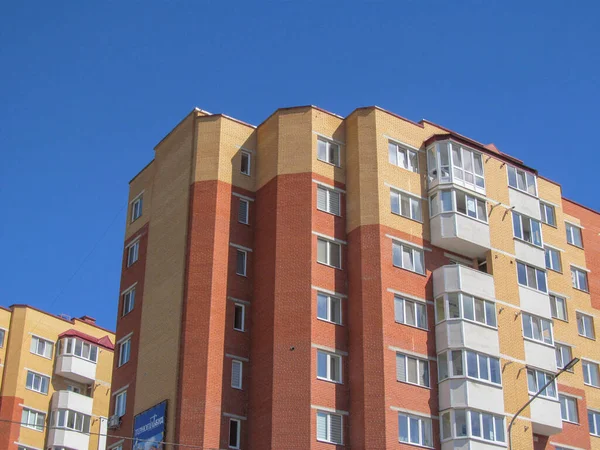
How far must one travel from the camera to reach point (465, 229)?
57156mm

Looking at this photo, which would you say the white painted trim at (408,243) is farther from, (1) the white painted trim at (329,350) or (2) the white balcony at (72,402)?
(2) the white balcony at (72,402)

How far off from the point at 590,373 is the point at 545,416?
8852 mm

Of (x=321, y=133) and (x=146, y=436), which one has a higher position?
(x=321, y=133)

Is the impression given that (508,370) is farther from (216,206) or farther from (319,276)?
(216,206)

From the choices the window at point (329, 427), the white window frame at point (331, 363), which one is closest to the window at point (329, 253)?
the white window frame at point (331, 363)

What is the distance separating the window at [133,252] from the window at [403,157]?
16.3 meters

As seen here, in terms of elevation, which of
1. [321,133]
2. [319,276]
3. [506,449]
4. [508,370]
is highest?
[321,133]

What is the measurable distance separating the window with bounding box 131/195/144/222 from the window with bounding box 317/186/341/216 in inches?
515

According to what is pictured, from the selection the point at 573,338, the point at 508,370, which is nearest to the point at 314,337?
the point at 508,370

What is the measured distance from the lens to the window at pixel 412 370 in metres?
52.1

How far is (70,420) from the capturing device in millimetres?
78312

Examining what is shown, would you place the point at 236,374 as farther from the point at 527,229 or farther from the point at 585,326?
the point at 585,326

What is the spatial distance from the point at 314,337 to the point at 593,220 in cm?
2780

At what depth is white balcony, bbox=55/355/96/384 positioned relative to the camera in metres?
80.9
